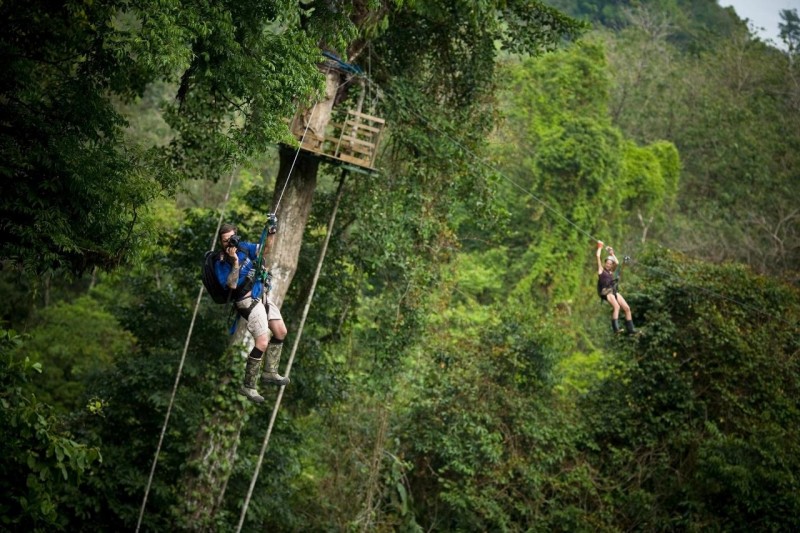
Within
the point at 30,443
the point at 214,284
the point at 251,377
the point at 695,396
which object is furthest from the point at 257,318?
the point at 695,396

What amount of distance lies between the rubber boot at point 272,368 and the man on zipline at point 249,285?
204 mm

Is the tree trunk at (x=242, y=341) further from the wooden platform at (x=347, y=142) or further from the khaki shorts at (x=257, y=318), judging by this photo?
the khaki shorts at (x=257, y=318)

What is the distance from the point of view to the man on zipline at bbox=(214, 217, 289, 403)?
7.09 meters

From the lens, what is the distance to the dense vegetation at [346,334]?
8109mm

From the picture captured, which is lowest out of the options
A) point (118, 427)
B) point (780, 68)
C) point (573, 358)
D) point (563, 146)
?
point (118, 427)

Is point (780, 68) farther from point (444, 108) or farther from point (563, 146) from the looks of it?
point (444, 108)

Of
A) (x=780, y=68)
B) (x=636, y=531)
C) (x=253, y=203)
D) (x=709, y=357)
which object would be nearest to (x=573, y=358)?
(x=709, y=357)

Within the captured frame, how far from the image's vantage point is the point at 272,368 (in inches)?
324

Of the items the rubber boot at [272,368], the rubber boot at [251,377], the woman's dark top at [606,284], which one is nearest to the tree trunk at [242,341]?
the rubber boot at [272,368]

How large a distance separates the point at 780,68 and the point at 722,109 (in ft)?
12.7

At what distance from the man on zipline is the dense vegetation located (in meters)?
1.43

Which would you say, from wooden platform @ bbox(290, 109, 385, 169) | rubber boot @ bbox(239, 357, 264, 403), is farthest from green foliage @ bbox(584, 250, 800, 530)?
rubber boot @ bbox(239, 357, 264, 403)

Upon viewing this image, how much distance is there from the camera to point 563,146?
2542cm

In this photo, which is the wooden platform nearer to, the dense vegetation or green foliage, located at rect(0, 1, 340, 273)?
the dense vegetation
